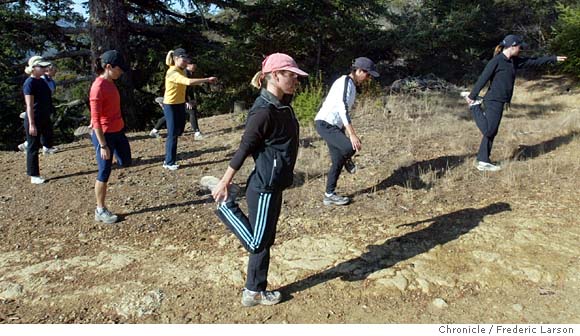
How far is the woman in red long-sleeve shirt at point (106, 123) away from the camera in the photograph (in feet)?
15.6

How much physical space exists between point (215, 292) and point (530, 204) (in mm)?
3767

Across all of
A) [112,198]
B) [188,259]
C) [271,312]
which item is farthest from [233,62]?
[271,312]

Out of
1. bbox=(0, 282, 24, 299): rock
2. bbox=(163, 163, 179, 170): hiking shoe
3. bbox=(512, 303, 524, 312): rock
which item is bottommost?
bbox=(0, 282, 24, 299): rock

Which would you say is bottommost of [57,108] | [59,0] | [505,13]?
[57,108]

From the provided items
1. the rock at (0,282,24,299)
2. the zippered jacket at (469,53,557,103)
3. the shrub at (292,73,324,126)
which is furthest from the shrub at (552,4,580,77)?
the rock at (0,282,24,299)

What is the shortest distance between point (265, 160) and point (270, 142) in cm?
13

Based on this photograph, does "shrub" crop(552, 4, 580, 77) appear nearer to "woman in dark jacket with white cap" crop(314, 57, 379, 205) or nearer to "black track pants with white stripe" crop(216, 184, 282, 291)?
"woman in dark jacket with white cap" crop(314, 57, 379, 205)

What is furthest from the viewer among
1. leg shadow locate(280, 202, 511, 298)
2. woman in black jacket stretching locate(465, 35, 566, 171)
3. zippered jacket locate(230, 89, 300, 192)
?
woman in black jacket stretching locate(465, 35, 566, 171)

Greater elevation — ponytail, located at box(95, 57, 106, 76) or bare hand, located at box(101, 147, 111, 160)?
ponytail, located at box(95, 57, 106, 76)

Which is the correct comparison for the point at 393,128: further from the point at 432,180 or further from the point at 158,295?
the point at 158,295

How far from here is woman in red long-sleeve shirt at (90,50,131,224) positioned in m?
4.77

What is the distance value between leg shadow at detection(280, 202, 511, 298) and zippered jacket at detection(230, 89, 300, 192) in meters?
1.10

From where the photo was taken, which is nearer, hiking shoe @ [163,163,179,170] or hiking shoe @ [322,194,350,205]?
hiking shoe @ [322,194,350,205]

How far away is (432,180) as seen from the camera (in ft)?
20.4
